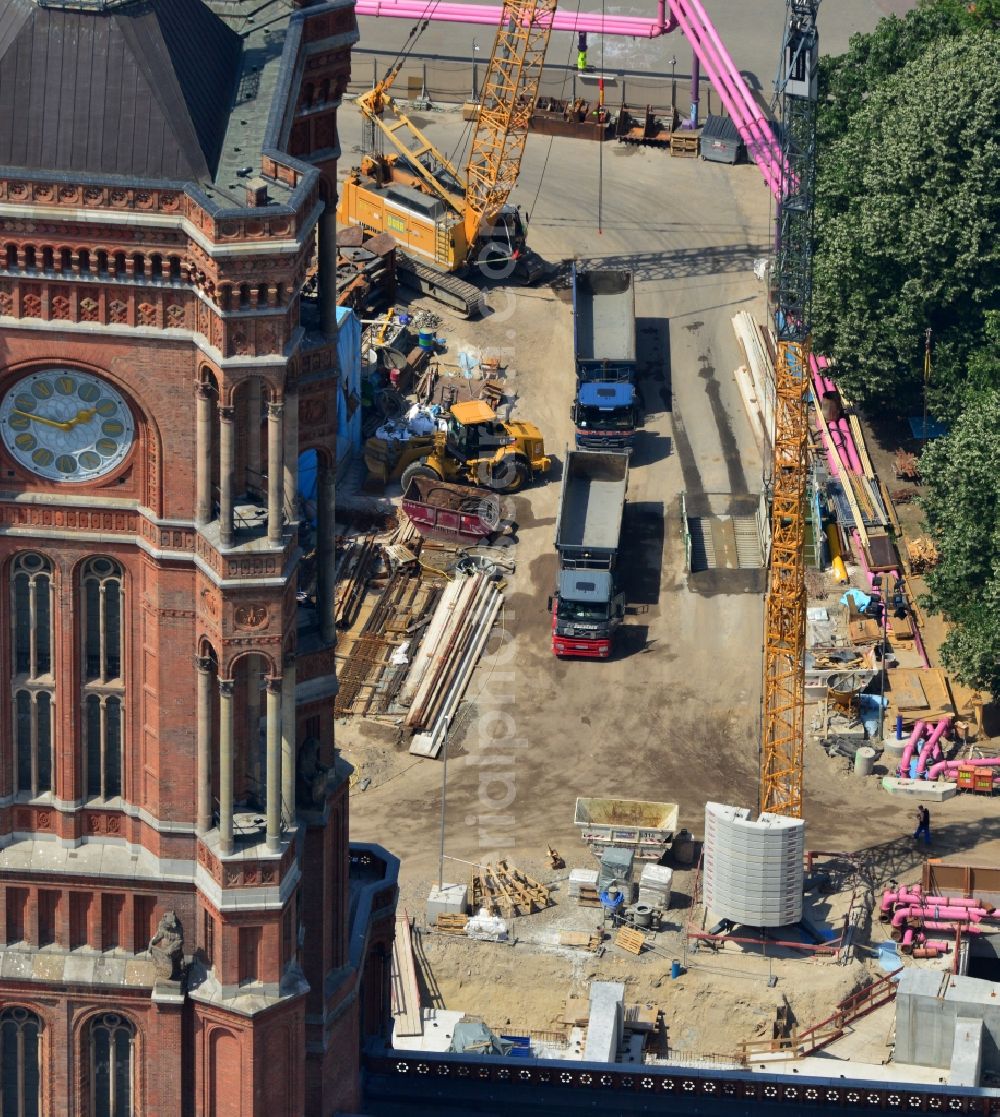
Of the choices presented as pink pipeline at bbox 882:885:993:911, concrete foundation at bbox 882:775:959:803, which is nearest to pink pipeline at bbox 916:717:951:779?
concrete foundation at bbox 882:775:959:803

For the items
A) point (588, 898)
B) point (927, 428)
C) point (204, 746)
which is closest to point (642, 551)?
point (927, 428)

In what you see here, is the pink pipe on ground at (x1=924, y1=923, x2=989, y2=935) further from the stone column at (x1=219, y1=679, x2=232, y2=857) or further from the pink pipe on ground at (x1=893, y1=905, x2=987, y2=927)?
the stone column at (x1=219, y1=679, x2=232, y2=857)

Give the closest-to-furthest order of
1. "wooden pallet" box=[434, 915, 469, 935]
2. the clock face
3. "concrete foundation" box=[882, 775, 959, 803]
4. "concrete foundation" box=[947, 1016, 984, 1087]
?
the clock face < "concrete foundation" box=[947, 1016, 984, 1087] < "wooden pallet" box=[434, 915, 469, 935] < "concrete foundation" box=[882, 775, 959, 803]

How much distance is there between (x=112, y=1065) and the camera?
83000mm

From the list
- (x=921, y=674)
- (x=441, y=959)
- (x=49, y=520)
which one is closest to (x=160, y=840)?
(x=49, y=520)

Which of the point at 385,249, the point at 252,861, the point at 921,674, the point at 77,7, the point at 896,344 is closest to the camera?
the point at 77,7

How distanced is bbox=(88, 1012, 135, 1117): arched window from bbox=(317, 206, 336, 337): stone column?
17882mm

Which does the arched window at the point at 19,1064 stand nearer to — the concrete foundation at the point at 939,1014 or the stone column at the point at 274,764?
the stone column at the point at 274,764

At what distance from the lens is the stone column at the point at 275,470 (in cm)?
7444

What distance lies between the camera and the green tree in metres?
149

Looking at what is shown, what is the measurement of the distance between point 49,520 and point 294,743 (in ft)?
26.6

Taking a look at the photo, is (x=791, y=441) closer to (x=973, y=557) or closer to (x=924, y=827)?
(x=973, y=557)

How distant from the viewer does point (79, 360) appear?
7500 cm

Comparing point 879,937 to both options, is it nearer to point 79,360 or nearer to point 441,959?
point 441,959
